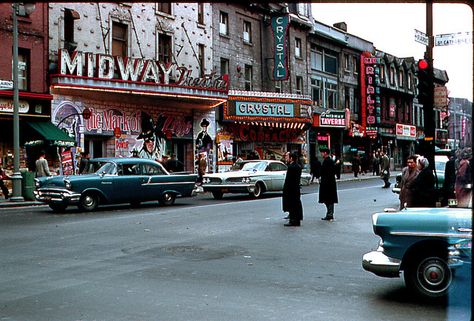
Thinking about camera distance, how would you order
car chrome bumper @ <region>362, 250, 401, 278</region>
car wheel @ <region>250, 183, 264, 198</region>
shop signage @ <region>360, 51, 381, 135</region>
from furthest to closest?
1. shop signage @ <region>360, 51, 381, 135</region>
2. car wheel @ <region>250, 183, 264, 198</region>
3. car chrome bumper @ <region>362, 250, 401, 278</region>

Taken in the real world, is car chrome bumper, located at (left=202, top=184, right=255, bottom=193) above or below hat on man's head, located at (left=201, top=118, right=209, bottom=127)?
below

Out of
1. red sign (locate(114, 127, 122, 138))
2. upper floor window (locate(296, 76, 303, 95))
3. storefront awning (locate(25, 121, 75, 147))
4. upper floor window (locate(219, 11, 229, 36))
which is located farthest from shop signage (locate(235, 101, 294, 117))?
storefront awning (locate(25, 121, 75, 147))

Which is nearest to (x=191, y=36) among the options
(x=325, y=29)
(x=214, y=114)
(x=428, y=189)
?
(x=214, y=114)

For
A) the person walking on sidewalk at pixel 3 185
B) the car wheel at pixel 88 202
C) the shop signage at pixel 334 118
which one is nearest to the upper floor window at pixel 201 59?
the shop signage at pixel 334 118

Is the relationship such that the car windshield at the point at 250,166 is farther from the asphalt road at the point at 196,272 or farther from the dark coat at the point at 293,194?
the dark coat at the point at 293,194

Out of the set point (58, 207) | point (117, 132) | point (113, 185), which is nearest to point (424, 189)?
point (113, 185)

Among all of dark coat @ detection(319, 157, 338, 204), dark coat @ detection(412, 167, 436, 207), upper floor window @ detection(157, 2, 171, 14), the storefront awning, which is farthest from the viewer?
upper floor window @ detection(157, 2, 171, 14)

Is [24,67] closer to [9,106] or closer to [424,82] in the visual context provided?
[9,106]

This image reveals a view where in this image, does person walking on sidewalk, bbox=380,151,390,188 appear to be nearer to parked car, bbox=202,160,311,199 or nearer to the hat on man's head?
parked car, bbox=202,160,311,199

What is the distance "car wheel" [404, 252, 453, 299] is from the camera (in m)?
7.03

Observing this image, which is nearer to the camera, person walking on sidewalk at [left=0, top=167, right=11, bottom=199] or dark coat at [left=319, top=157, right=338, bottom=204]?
dark coat at [left=319, top=157, right=338, bottom=204]

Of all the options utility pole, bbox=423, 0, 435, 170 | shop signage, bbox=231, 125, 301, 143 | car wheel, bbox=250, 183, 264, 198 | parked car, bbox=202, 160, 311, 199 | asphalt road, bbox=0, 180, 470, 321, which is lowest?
asphalt road, bbox=0, 180, 470, 321

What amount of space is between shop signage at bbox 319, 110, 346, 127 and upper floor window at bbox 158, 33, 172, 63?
15.9 meters

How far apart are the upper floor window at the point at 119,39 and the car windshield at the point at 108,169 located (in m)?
11.6
